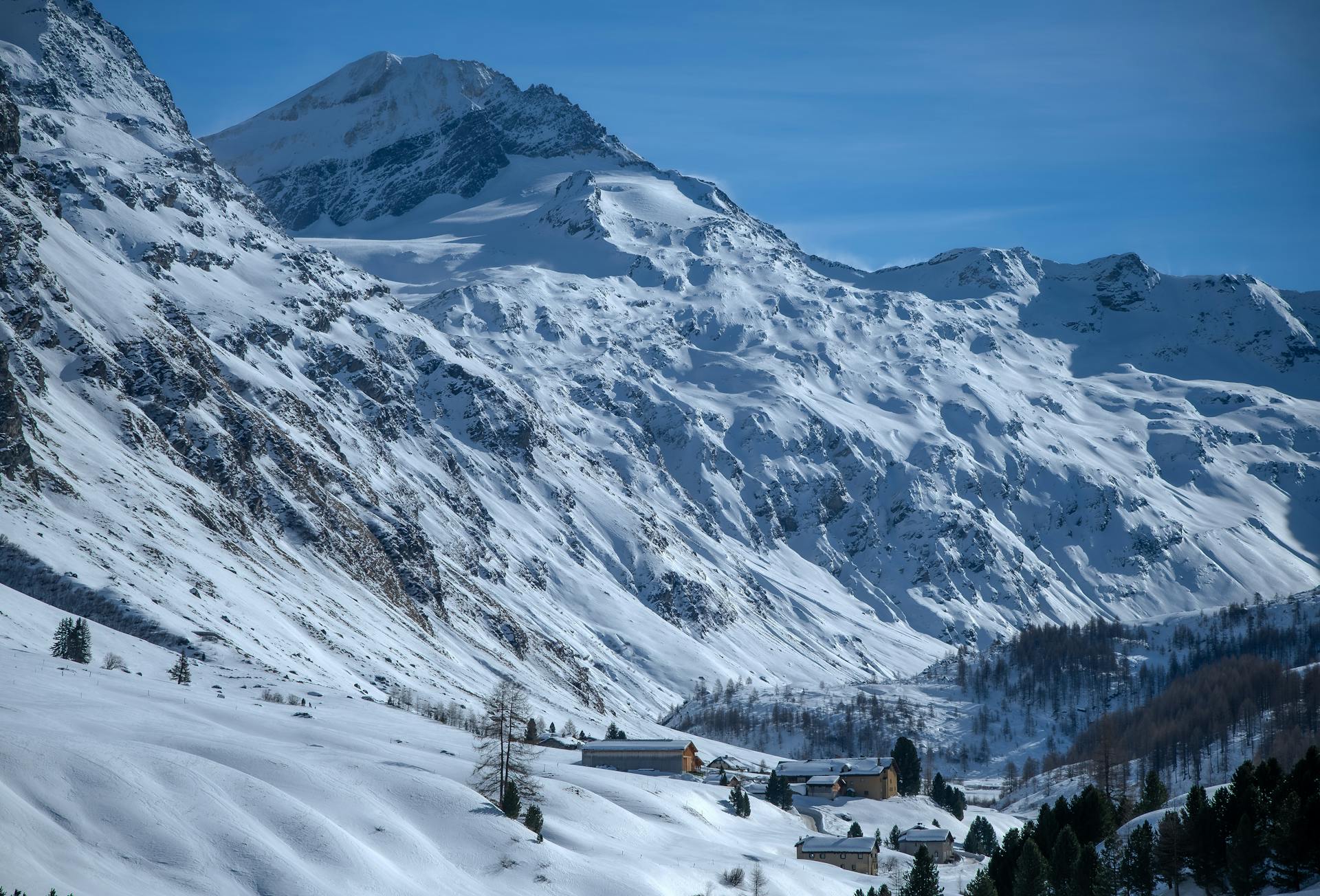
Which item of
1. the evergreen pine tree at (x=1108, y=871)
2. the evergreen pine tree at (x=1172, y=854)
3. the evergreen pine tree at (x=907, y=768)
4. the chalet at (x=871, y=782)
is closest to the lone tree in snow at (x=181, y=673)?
the chalet at (x=871, y=782)

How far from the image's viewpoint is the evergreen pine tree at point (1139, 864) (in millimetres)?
82562

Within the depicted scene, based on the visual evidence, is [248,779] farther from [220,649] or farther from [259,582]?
[259,582]

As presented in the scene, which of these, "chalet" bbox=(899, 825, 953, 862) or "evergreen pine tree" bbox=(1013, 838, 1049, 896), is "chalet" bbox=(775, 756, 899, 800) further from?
"evergreen pine tree" bbox=(1013, 838, 1049, 896)

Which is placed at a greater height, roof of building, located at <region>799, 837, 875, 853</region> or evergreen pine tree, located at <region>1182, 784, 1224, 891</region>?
evergreen pine tree, located at <region>1182, 784, 1224, 891</region>

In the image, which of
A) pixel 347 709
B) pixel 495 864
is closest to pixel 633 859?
pixel 495 864

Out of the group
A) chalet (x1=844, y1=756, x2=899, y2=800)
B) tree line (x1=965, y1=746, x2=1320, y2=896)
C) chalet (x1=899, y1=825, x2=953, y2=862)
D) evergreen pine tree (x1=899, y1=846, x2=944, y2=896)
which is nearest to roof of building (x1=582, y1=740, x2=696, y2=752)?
chalet (x1=899, y1=825, x2=953, y2=862)

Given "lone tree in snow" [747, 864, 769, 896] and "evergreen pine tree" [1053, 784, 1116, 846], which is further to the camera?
"evergreen pine tree" [1053, 784, 1116, 846]

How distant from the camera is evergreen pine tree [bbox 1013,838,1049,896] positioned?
3246 inches

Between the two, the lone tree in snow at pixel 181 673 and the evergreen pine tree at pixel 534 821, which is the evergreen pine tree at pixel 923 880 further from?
the lone tree in snow at pixel 181 673

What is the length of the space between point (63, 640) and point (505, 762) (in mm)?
52321

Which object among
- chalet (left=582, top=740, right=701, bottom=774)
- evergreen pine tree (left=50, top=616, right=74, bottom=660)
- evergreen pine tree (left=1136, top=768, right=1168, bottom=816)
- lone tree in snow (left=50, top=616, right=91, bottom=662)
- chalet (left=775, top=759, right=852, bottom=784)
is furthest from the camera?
chalet (left=775, top=759, right=852, bottom=784)

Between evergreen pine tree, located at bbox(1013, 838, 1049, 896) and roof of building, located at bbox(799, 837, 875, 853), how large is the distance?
73.0ft

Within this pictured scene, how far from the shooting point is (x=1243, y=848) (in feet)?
255

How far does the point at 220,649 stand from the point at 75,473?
5091 centimetres
